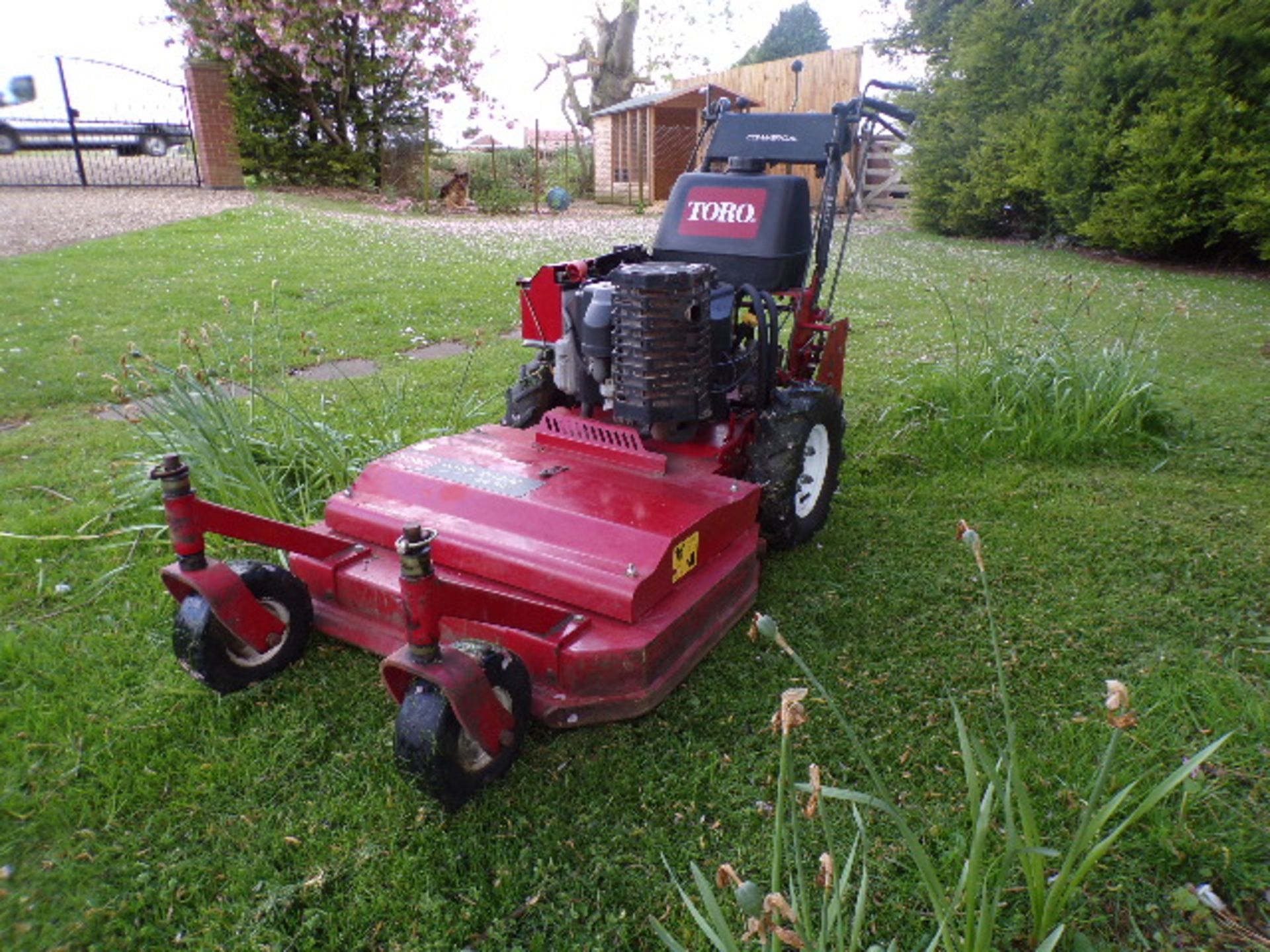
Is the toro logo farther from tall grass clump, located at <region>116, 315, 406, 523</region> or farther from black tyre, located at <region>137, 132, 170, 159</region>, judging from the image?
black tyre, located at <region>137, 132, 170, 159</region>

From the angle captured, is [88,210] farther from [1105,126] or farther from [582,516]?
[1105,126]

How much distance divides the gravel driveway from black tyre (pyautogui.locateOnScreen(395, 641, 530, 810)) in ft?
34.1

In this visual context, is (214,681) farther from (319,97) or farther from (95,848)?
(319,97)

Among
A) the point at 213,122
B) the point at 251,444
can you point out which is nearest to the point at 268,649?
the point at 251,444

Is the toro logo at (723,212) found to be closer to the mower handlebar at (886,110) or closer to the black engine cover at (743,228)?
the black engine cover at (743,228)

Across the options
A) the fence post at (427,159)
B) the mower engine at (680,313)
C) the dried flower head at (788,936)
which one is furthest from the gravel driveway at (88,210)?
the dried flower head at (788,936)

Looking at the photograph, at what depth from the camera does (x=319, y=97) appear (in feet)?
55.4

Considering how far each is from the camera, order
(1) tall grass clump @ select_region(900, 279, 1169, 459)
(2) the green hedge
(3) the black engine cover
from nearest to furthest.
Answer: (3) the black engine cover < (1) tall grass clump @ select_region(900, 279, 1169, 459) < (2) the green hedge

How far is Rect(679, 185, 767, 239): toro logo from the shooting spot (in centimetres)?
344

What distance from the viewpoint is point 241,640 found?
8.05 ft

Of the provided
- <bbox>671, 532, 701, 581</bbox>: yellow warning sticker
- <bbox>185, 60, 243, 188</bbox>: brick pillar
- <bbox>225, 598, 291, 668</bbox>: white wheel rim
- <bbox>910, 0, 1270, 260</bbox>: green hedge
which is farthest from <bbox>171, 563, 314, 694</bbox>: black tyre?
<bbox>185, 60, 243, 188</bbox>: brick pillar

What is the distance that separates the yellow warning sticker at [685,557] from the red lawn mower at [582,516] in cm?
1

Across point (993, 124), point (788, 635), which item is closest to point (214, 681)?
point (788, 635)

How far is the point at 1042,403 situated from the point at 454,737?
3658mm
